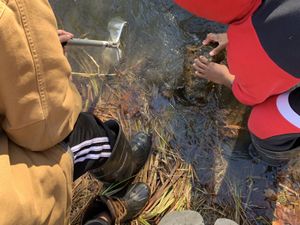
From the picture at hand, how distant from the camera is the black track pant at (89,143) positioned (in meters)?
1.30

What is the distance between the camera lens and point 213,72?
1.76 meters

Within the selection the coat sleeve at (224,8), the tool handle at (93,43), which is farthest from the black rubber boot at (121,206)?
the coat sleeve at (224,8)

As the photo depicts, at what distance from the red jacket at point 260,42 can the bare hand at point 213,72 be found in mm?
151

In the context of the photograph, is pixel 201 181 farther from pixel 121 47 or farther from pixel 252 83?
pixel 121 47

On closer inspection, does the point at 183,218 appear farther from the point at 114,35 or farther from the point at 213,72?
the point at 114,35

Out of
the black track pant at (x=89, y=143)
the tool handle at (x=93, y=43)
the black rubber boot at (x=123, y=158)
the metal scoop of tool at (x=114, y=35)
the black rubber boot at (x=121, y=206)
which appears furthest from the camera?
the metal scoop of tool at (x=114, y=35)

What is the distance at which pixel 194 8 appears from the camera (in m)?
1.43

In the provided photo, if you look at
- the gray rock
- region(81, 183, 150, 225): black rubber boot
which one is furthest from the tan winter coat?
the gray rock

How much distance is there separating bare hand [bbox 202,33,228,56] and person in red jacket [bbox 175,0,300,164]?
5.9 inches

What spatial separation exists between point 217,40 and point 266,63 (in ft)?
1.68

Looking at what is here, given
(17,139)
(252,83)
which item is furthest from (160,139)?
(17,139)

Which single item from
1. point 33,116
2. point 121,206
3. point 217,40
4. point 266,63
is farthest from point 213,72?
point 33,116

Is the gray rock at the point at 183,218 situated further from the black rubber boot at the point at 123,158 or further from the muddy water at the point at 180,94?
the black rubber boot at the point at 123,158

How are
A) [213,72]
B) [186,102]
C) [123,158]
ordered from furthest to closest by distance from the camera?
[186,102], [213,72], [123,158]
